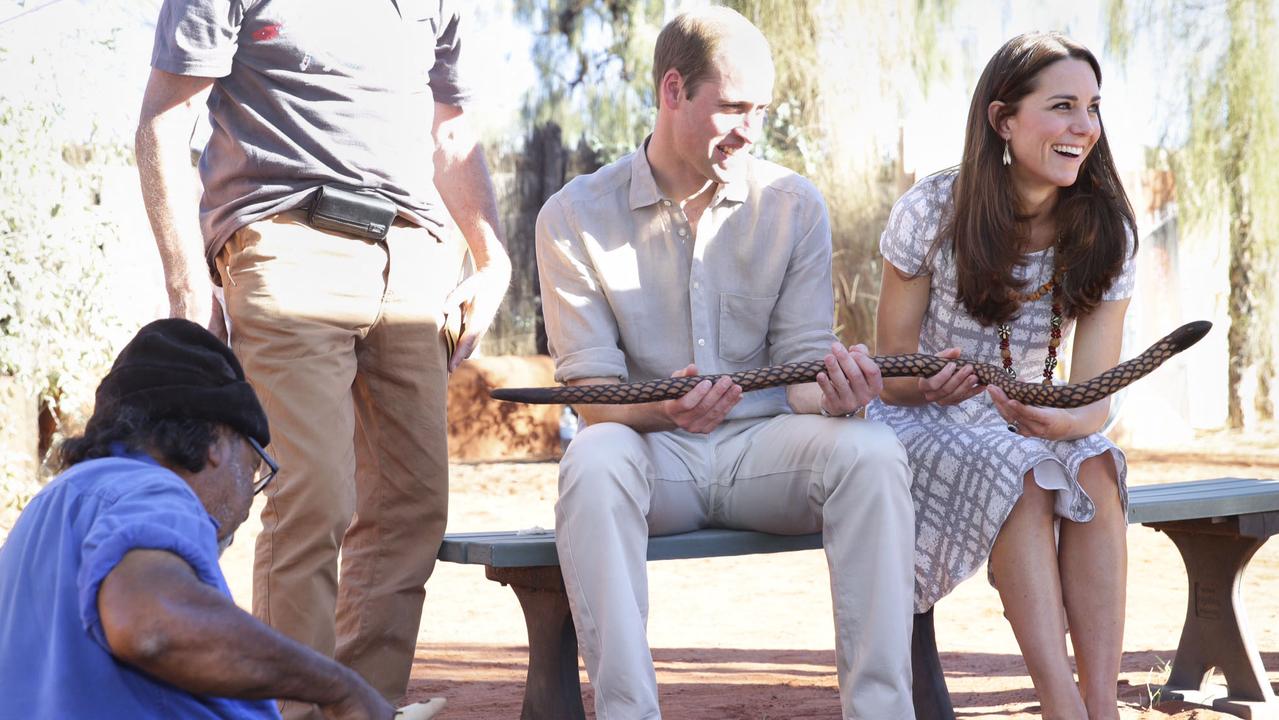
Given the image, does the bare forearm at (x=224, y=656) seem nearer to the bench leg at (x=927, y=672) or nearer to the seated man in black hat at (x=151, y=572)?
the seated man in black hat at (x=151, y=572)

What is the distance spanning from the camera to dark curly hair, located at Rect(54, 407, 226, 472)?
82.9 inches

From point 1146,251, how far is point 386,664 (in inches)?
577

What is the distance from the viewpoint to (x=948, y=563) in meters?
3.87

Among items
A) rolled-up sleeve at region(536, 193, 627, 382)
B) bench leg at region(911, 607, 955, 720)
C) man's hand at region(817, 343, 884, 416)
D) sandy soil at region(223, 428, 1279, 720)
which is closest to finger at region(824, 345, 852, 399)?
man's hand at region(817, 343, 884, 416)

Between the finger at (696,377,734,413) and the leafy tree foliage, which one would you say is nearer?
the finger at (696,377,734,413)

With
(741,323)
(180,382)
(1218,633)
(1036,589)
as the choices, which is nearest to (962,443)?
(1036,589)

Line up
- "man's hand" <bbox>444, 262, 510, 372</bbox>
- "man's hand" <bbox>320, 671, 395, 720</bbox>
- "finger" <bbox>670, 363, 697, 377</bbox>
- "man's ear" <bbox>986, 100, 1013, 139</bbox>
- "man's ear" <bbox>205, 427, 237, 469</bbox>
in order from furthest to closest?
"man's ear" <bbox>986, 100, 1013, 139</bbox> < "man's hand" <bbox>444, 262, 510, 372</bbox> < "finger" <bbox>670, 363, 697, 377</bbox> < "man's ear" <bbox>205, 427, 237, 469</bbox> < "man's hand" <bbox>320, 671, 395, 720</bbox>

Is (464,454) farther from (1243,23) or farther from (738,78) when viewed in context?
(738,78)

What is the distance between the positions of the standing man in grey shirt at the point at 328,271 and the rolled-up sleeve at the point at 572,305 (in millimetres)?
278

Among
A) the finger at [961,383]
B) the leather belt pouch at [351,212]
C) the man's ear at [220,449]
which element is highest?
the leather belt pouch at [351,212]

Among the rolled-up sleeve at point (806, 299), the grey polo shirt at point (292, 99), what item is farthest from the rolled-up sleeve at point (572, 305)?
the rolled-up sleeve at point (806, 299)

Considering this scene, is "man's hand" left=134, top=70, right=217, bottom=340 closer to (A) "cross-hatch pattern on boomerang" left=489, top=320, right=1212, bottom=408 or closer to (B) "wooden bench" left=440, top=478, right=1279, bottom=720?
(A) "cross-hatch pattern on boomerang" left=489, top=320, right=1212, bottom=408

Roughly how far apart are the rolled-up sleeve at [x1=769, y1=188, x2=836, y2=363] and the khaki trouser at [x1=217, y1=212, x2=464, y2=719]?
3.30ft

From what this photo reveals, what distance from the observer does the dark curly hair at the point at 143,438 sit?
2.11 meters
